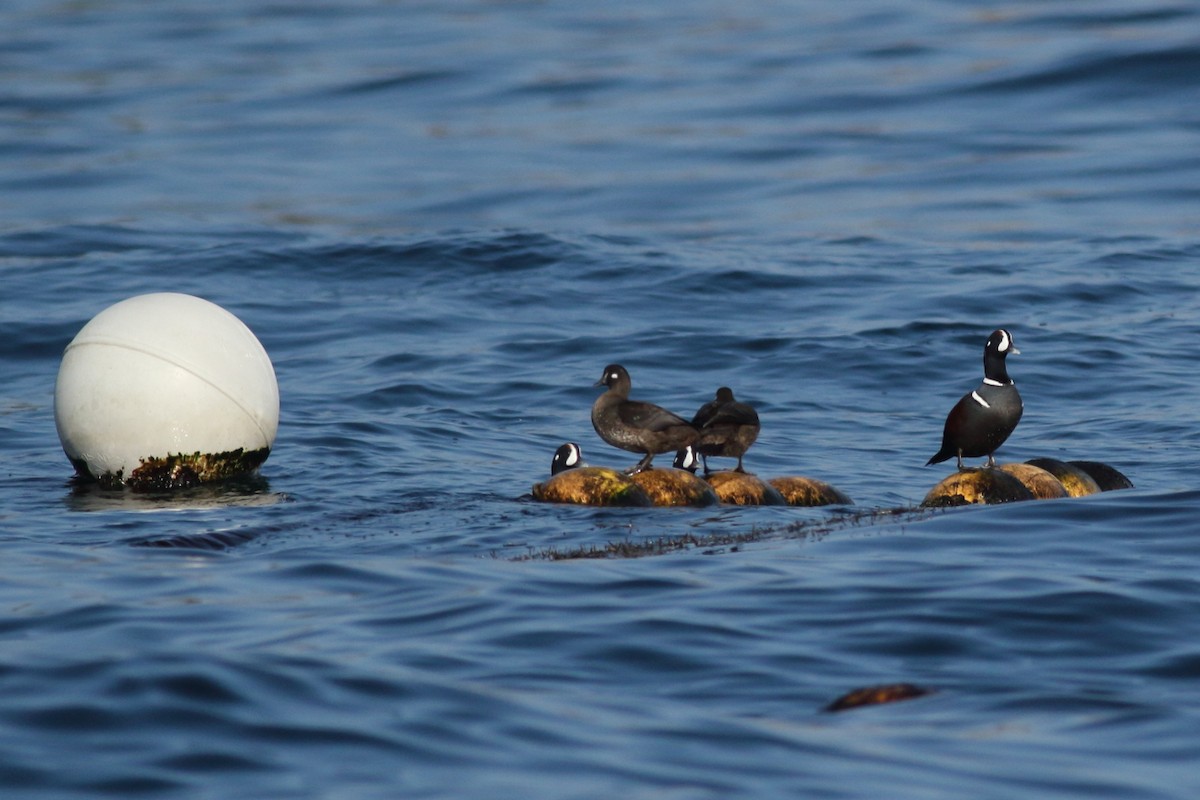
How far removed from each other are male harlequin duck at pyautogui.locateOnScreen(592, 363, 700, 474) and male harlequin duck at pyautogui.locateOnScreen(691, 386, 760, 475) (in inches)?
5.0

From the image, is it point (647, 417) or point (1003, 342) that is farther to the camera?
point (647, 417)

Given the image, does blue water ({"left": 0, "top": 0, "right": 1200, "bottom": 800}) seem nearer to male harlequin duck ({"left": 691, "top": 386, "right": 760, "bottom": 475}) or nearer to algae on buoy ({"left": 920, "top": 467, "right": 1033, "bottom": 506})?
algae on buoy ({"left": 920, "top": 467, "right": 1033, "bottom": 506})

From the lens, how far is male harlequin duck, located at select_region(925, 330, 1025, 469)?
12844mm

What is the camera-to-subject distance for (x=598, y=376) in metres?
19.1

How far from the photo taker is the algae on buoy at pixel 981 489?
12.5 meters

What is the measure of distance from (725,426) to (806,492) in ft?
2.94

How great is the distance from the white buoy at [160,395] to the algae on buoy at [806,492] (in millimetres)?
4205

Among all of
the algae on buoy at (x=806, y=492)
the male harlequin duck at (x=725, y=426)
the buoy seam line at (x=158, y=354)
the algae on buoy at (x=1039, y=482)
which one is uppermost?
the buoy seam line at (x=158, y=354)

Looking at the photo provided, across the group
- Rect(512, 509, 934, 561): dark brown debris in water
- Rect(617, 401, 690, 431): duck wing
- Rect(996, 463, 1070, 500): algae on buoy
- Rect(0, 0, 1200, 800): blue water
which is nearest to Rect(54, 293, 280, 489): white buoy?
Rect(0, 0, 1200, 800): blue water

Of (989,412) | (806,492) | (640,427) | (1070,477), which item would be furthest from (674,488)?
(1070,477)

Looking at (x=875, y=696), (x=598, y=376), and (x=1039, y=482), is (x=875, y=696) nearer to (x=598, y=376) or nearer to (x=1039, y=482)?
(x=1039, y=482)

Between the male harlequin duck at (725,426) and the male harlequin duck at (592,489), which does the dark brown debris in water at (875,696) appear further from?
the male harlequin duck at (725,426)

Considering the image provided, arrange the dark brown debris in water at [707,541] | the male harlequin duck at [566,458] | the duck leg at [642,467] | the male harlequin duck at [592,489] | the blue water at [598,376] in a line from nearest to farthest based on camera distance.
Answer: the blue water at [598,376] < the dark brown debris in water at [707,541] < the male harlequin duck at [592,489] < the duck leg at [642,467] < the male harlequin duck at [566,458]

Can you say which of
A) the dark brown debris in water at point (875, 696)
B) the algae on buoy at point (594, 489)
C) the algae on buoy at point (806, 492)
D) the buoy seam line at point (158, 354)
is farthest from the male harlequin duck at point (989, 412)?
the buoy seam line at point (158, 354)
